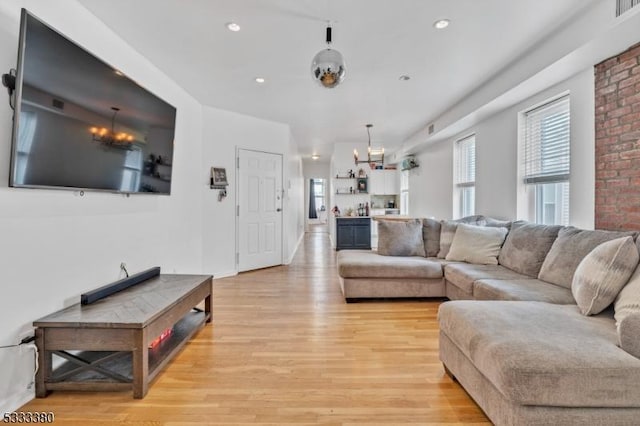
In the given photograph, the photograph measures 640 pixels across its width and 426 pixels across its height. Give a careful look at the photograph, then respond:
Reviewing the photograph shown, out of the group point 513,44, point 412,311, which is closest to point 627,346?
point 412,311

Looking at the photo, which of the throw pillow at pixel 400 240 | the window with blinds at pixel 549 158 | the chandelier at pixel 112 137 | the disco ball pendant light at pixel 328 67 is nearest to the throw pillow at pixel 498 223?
the window with blinds at pixel 549 158

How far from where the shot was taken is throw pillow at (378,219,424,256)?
13.0 feet

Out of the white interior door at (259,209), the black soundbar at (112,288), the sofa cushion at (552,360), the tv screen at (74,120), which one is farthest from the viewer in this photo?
the white interior door at (259,209)

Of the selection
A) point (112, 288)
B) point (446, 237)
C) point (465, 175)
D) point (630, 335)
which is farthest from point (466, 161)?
point (112, 288)

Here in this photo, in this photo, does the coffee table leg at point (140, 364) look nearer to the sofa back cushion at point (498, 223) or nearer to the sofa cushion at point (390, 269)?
the sofa cushion at point (390, 269)

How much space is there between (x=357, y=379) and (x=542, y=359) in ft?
3.59

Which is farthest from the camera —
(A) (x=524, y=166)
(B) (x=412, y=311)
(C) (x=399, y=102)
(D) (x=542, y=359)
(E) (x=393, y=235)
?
(C) (x=399, y=102)

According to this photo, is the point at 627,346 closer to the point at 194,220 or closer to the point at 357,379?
the point at 357,379

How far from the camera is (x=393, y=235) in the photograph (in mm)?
4023

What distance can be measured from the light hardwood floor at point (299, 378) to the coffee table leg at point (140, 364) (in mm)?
61

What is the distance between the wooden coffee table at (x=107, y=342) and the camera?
1768mm

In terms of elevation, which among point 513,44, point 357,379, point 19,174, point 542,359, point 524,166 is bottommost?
point 357,379

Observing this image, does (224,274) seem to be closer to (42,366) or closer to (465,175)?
(42,366)

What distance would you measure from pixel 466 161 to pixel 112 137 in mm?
4982
